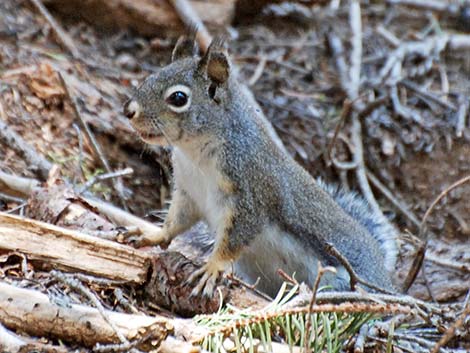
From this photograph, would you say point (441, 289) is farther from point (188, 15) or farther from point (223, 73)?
point (188, 15)

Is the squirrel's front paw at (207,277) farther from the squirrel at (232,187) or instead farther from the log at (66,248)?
the log at (66,248)

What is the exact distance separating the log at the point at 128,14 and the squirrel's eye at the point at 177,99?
3142mm

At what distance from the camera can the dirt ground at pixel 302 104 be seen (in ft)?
16.0

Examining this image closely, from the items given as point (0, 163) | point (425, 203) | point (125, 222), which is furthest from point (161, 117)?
point (425, 203)

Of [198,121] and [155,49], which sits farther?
[155,49]

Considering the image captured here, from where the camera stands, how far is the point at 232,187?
3.67 metres

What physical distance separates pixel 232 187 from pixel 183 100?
49 centimetres

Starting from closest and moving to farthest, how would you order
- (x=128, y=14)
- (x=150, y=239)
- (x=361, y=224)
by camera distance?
1. (x=150, y=239)
2. (x=361, y=224)
3. (x=128, y=14)

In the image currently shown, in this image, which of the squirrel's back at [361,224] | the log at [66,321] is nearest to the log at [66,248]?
the log at [66,321]

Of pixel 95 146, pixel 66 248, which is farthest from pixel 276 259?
pixel 95 146

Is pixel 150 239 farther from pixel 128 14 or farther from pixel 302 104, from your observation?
pixel 128 14

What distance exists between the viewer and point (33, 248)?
3199 mm

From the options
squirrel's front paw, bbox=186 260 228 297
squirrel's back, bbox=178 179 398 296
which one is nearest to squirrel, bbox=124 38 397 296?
squirrel's front paw, bbox=186 260 228 297

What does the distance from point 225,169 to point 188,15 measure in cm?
323
